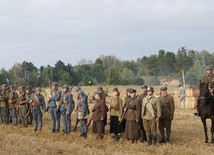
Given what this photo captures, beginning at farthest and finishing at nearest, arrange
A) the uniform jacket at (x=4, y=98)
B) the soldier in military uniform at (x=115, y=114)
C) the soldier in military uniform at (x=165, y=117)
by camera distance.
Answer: the uniform jacket at (x=4, y=98)
the soldier in military uniform at (x=115, y=114)
the soldier in military uniform at (x=165, y=117)

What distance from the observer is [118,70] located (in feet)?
295

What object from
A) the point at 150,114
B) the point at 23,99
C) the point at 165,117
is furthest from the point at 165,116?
the point at 23,99

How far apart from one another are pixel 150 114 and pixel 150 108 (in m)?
0.20

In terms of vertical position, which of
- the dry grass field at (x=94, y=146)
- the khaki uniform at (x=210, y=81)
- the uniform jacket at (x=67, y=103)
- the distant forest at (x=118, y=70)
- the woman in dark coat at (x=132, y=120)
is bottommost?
the dry grass field at (x=94, y=146)

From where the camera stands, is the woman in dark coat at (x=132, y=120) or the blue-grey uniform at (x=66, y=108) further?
the blue-grey uniform at (x=66, y=108)

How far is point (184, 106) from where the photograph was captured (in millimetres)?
32031

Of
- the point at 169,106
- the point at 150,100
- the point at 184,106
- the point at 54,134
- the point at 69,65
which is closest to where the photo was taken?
the point at 150,100

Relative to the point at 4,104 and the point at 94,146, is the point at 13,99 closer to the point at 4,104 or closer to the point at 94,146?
the point at 4,104

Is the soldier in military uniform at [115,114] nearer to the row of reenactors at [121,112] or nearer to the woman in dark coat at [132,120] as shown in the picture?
the row of reenactors at [121,112]

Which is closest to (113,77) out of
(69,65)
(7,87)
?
(69,65)

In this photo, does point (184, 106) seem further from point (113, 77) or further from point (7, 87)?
point (113, 77)

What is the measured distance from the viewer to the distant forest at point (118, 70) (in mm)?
79188

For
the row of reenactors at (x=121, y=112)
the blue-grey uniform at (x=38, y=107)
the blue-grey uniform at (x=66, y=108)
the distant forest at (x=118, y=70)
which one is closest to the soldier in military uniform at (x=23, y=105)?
the row of reenactors at (x=121, y=112)

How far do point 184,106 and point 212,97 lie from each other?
17.7m
